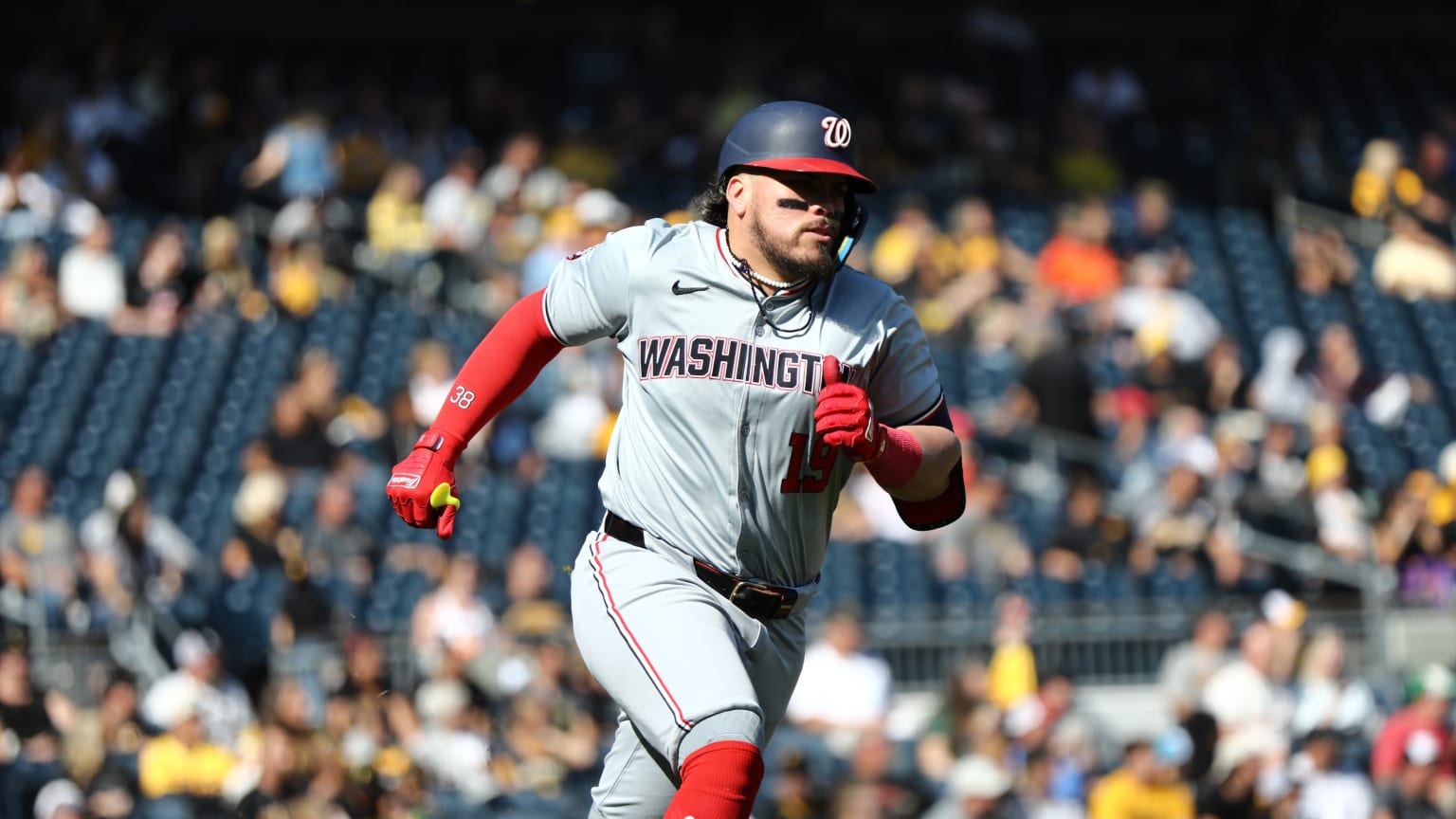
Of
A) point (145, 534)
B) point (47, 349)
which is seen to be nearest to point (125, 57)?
point (47, 349)

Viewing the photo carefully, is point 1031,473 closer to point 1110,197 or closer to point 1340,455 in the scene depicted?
point 1340,455

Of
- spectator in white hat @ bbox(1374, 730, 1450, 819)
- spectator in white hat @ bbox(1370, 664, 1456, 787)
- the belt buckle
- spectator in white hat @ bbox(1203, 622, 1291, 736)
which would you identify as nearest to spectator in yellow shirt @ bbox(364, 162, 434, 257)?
spectator in white hat @ bbox(1203, 622, 1291, 736)

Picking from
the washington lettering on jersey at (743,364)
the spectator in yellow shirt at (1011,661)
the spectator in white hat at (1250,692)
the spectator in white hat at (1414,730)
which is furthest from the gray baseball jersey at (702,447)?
the spectator in white hat at (1414,730)

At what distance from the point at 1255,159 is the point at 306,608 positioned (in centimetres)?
880

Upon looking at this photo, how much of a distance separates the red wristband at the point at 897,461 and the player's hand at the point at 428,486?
0.86m

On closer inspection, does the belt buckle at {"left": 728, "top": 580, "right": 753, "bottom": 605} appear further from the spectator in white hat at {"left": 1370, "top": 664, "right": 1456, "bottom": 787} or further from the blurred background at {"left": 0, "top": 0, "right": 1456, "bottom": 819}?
the spectator in white hat at {"left": 1370, "top": 664, "right": 1456, "bottom": 787}

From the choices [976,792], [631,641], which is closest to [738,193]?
[631,641]

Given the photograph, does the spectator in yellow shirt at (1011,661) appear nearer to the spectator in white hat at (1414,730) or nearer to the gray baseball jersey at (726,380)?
the spectator in white hat at (1414,730)

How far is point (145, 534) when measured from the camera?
31.8ft

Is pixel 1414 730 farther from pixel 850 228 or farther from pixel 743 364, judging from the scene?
pixel 743 364

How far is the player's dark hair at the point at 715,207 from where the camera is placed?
421 centimetres

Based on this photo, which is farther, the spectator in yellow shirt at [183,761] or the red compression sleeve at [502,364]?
the spectator in yellow shirt at [183,761]

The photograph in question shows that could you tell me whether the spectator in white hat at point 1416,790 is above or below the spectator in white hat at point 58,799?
above

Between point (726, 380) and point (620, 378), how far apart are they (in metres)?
7.93
